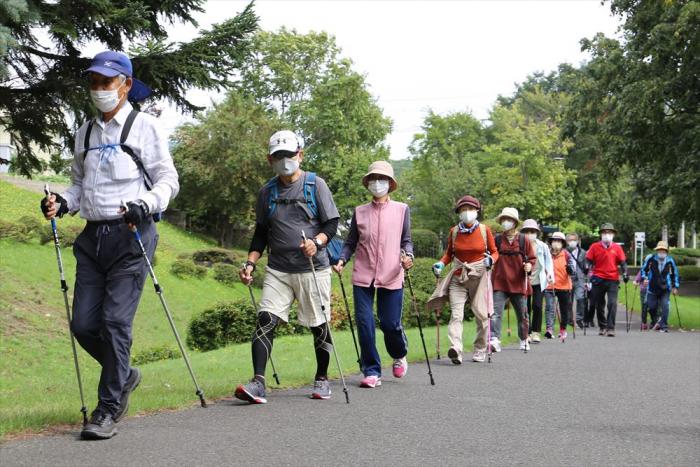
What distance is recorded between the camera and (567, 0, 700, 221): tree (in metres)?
25.3

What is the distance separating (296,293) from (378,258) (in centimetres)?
153

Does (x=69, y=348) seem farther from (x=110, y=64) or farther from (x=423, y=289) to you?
(x=110, y=64)

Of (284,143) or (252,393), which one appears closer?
(252,393)

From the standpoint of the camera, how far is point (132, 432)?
5.93 meters

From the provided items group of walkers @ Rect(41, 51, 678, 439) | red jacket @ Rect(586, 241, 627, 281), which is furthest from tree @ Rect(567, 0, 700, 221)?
group of walkers @ Rect(41, 51, 678, 439)

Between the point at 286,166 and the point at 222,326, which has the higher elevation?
the point at 286,166

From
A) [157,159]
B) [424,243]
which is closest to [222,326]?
[157,159]

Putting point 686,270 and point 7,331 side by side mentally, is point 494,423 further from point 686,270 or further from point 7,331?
point 686,270

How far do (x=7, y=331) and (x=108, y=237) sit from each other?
14.6 meters

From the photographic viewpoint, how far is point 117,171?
6.07 metres

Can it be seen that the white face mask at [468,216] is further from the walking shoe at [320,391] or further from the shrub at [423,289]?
the shrub at [423,289]

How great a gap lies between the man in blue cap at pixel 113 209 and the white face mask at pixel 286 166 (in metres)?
1.47

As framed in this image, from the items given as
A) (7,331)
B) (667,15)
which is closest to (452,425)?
(7,331)

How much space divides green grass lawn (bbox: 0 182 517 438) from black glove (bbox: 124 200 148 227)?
1369 millimetres
